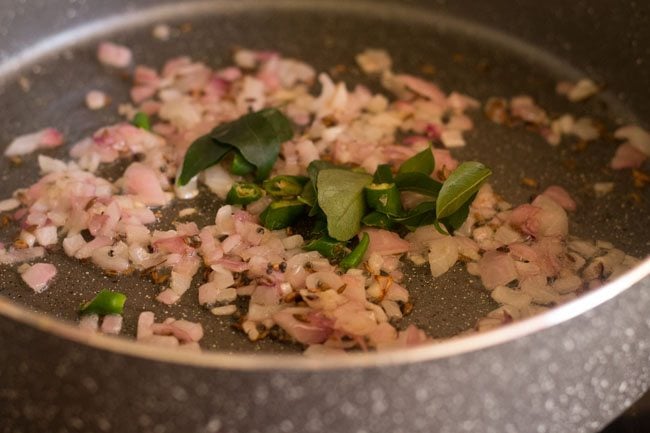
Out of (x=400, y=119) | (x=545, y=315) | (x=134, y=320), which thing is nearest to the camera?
(x=545, y=315)

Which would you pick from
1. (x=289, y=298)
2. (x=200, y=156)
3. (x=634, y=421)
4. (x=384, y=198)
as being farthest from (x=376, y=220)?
(x=634, y=421)

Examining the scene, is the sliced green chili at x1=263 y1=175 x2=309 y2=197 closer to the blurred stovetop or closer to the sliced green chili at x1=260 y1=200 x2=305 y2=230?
the sliced green chili at x1=260 y1=200 x2=305 y2=230

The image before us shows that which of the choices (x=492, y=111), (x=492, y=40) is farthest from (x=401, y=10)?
(x=492, y=111)

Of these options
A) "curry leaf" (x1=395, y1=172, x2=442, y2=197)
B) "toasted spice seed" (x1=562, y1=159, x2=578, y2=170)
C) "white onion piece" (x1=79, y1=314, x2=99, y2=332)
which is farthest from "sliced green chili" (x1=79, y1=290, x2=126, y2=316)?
"toasted spice seed" (x1=562, y1=159, x2=578, y2=170)

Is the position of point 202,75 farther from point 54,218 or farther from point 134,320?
point 134,320

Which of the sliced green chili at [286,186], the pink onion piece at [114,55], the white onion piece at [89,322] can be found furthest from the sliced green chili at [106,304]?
the pink onion piece at [114,55]

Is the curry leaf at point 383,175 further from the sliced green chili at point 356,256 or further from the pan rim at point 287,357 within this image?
the pan rim at point 287,357
